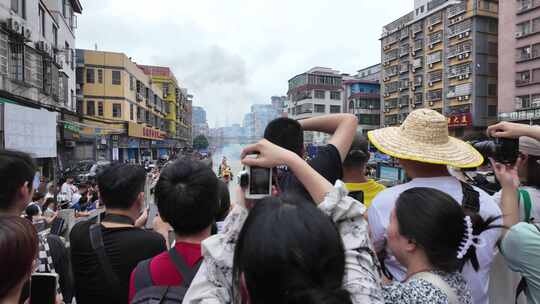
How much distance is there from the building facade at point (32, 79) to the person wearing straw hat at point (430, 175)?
1022cm

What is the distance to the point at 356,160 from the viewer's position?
2.61 meters

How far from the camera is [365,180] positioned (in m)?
2.71

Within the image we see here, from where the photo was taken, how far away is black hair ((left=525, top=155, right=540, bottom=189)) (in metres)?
2.16

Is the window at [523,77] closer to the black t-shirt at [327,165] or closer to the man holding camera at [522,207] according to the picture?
the man holding camera at [522,207]

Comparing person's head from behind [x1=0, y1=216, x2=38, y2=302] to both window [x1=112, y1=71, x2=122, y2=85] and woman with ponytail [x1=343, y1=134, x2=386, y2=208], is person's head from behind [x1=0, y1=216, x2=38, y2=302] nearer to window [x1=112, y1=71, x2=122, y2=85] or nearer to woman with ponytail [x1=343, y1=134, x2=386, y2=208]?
woman with ponytail [x1=343, y1=134, x2=386, y2=208]

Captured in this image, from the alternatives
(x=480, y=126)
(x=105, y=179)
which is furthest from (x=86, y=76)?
(x=480, y=126)

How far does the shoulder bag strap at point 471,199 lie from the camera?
173 centimetres

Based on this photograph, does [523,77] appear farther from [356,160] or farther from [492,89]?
[356,160]

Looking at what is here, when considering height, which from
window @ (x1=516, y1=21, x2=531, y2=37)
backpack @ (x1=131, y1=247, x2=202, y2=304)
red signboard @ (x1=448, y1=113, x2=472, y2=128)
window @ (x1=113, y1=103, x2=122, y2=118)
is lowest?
backpack @ (x1=131, y1=247, x2=202, y2=304)

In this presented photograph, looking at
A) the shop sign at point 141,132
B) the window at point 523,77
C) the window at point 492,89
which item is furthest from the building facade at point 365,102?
the shop sign at point 141,132

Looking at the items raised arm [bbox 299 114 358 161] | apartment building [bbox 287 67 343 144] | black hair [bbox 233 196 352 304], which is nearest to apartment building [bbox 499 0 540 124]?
apartment building [bbox 287 67 343 144]

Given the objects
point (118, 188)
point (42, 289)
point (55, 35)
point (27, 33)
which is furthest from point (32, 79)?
point (42, 289)

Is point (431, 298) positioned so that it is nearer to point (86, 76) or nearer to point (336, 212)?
point (336, 212)

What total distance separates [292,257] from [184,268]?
2.54ft
